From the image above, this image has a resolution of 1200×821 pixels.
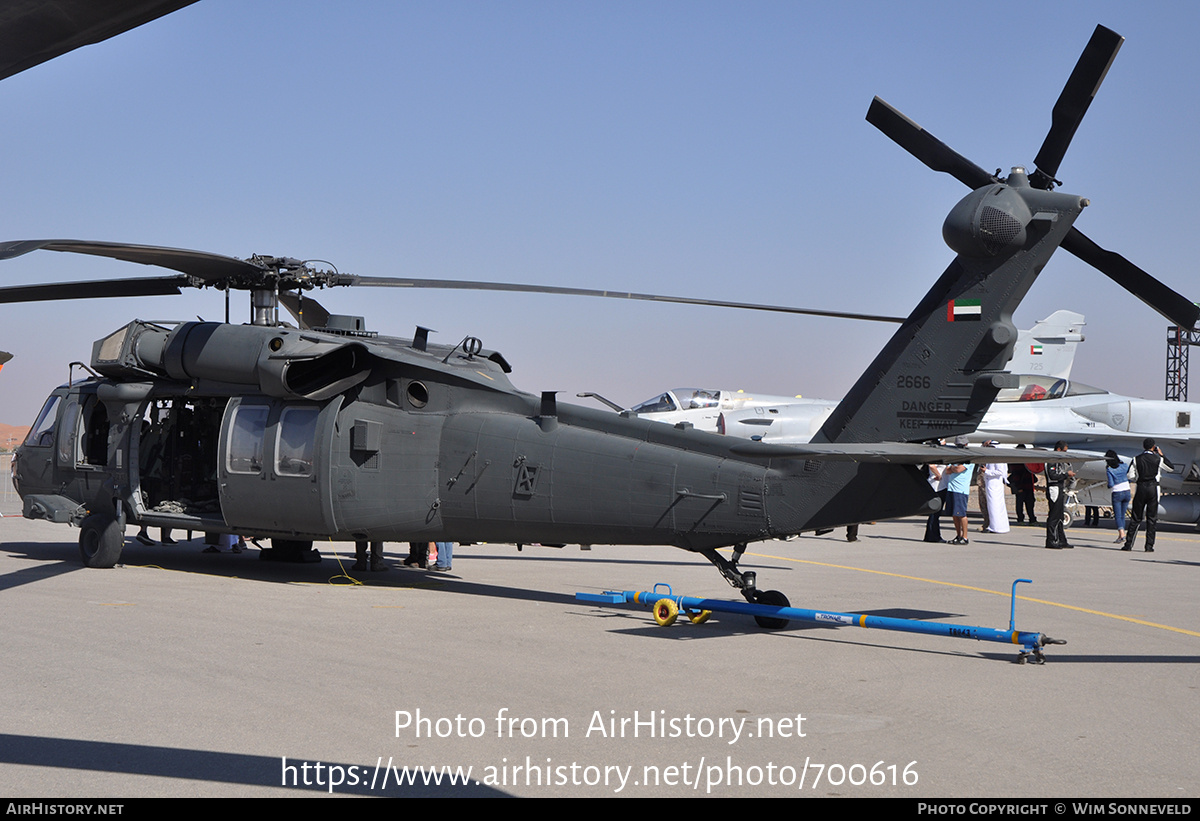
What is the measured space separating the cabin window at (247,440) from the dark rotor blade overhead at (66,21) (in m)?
10.1

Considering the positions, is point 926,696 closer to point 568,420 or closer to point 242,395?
point 568,420

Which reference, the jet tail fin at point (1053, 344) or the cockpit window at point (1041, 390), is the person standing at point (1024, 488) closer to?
the cockpit window at point (1041, 390)

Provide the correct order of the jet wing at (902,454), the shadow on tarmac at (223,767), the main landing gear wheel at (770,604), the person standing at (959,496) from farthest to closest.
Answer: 1. the person standing at (959,496)
2. the main landing gear wheel at (770,604)
3. the jet wing at (902,454)
4. the shadow on tarmac at (223,767)

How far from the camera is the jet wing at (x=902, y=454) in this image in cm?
838

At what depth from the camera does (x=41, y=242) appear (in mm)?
6992

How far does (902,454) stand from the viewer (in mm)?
8648

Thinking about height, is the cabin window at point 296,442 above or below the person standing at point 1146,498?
above

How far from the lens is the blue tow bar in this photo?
8.30 m

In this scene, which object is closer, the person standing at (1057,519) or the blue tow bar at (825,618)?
the blue tow bar at (825,618)

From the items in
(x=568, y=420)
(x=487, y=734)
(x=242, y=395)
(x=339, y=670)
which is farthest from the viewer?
(x=242, y=395)

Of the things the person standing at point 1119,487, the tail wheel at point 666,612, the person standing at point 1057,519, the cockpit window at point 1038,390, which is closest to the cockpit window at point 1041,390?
the cockpit window at point 1038,390

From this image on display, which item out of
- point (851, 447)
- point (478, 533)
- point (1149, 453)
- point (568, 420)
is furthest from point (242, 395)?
point (1149, 453)

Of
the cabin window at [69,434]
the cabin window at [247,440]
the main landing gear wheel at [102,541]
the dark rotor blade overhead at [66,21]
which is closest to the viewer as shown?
the dark rotor blade overhead at [66,21]

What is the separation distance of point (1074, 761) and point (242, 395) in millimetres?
10412
